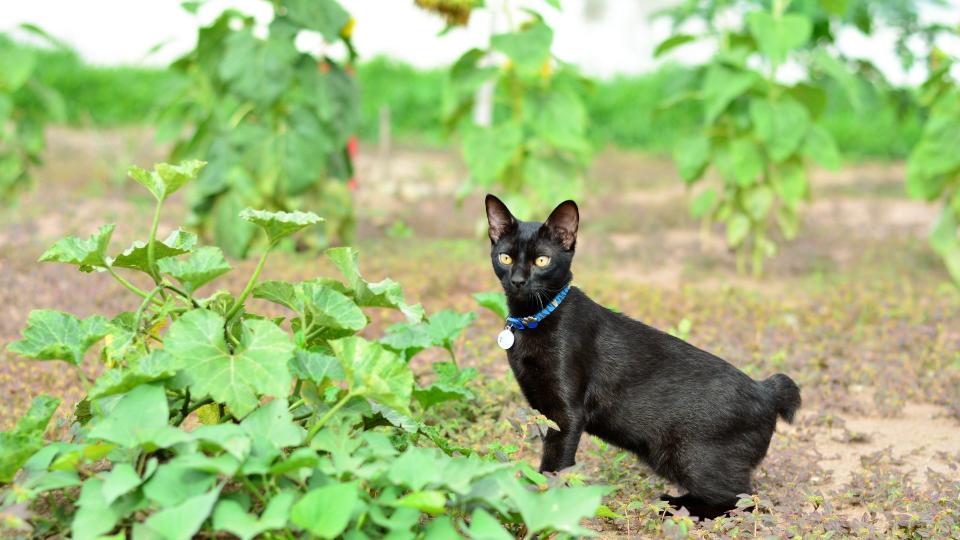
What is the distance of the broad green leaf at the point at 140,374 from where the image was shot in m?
2.91

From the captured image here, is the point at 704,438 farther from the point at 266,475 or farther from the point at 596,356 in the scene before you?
the point at 266,475

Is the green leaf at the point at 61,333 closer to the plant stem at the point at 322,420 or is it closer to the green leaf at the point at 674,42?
the plant stem at the point at 322,420

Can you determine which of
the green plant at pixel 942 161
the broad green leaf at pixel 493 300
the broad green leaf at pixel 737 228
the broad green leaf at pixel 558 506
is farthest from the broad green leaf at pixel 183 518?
the green plant at pixel 942 161

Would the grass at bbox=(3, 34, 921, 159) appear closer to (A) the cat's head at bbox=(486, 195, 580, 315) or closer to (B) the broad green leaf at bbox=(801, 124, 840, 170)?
(B) the broad green leaf at bbox=(801, 124, 840, 170)

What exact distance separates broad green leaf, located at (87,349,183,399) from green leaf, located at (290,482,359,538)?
0.65m

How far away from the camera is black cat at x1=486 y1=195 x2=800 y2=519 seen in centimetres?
357

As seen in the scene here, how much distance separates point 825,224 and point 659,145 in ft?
17.7

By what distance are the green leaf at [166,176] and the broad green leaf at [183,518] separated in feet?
3.50

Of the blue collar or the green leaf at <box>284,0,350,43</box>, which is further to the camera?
the green leaf at <box>284,0,350,43</box>

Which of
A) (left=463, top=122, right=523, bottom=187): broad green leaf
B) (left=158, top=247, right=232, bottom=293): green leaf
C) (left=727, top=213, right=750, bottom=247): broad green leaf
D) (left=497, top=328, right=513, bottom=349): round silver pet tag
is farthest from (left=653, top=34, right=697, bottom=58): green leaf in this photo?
(left=158, top=247, right=232, bottom=293): green leaf

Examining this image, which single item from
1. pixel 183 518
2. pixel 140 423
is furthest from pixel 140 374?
pixel 183 518

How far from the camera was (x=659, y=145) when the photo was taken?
15211 millimetres

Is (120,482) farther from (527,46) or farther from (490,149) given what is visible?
(490,149)

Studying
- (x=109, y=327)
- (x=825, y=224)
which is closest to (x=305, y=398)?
(x=109, y=327)
